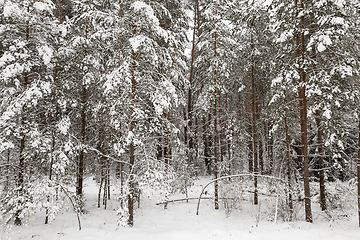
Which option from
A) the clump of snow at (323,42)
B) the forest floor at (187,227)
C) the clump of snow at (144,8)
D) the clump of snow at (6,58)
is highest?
the clump of snow at (144,8)

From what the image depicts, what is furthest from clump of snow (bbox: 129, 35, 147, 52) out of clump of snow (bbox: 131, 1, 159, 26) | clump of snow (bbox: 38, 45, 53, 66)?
clump of snow (bbox: 38, 45, 53, 66)

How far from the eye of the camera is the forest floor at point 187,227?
27.8ft

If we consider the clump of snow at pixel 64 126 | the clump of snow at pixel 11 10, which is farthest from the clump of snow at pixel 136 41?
the clump of snow at pixel 64 126

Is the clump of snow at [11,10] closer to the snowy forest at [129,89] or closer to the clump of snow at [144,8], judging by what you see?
the snowy forest at [129,89]

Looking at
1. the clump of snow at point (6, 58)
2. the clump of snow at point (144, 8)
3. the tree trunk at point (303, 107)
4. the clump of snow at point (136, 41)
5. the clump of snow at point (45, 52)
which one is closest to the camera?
the clump of snow at point (144, 8)

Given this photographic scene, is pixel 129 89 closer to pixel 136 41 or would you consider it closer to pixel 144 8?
pixel 136 41

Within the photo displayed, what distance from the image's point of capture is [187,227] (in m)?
9.88

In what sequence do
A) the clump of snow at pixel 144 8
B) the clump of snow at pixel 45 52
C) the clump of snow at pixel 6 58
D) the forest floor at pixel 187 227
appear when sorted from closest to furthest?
the clump of snow at pixel 144 8 → the forest floor at pixel 187 227 → the clump of snow at pixel 6 58 → the clump of snow at pixel 45 52

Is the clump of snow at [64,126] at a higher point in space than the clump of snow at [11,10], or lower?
lower

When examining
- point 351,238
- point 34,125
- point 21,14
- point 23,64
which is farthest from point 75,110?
point 351,238

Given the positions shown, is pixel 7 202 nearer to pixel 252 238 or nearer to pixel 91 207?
pixel 91 207

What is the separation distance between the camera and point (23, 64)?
934 centimetres

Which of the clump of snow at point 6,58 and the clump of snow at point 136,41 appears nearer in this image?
the clump of snow at point 136,41

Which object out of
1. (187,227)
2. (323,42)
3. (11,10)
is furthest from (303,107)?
(11,10)
